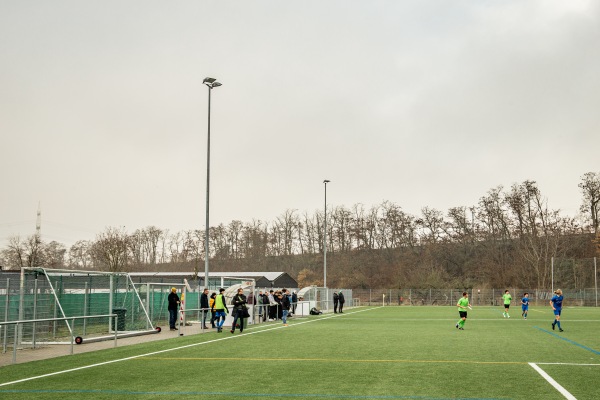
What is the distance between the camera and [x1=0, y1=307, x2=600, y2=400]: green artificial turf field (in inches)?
392

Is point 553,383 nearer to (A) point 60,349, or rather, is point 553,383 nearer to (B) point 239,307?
(A) point 60,349

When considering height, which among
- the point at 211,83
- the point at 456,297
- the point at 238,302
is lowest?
the point at 456,297

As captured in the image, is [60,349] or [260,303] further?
[260,303]

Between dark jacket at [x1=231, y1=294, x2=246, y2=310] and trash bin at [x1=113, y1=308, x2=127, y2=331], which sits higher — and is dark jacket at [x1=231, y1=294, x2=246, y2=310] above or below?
above

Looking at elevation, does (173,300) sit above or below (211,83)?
below

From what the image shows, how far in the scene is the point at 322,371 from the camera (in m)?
12.5

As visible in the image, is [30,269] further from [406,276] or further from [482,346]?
[406,276]

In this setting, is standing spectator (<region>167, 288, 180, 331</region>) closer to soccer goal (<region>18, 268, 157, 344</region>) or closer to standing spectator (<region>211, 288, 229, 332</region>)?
soccer goal (<region>18, 268, 157, 344</region>)

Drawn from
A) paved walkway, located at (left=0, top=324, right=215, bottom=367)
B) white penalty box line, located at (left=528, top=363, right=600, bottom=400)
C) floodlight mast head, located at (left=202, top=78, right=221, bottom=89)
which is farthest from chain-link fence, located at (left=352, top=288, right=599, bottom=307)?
white penalty box line, located at (left=528, top=363, right=600, bottom=400)

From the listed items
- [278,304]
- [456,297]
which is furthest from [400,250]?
[278,304]

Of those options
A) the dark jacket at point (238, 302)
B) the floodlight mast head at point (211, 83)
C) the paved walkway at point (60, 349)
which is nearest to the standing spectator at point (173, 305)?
the dark jacket at point (238, 302)

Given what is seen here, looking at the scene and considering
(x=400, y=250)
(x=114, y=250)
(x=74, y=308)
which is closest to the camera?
(x=74, y=308)

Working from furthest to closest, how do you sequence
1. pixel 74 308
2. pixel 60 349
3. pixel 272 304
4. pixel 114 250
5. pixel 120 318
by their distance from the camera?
pixel 114 250, pixel 272 304, pixel 74 308, pixel 120 318, pixel 60 349

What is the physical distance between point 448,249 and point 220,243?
40.6 meters
